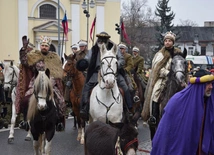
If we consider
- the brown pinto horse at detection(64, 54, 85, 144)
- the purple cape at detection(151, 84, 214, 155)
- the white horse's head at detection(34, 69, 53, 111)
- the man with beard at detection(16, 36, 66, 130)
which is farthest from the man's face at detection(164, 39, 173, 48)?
the purple cape at detection(151, 84, 214, 155)

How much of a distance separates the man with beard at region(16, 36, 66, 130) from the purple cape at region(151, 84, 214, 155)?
412 centimetres

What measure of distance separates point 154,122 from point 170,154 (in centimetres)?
355

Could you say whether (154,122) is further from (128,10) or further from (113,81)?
(128,10)

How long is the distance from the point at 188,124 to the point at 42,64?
4350 mm

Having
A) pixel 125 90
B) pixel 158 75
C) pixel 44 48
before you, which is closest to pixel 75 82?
pixel 44 48

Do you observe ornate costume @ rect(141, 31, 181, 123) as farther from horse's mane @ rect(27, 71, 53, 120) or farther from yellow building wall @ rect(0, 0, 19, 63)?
yellow building wall @ rect(0, 0, 19, 63)

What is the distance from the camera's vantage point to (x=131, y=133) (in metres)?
4.98

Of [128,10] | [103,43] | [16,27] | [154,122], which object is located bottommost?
[154,122]

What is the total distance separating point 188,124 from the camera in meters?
5.05

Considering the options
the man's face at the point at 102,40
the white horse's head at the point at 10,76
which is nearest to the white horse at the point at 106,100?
the man's face at the point at 102,40

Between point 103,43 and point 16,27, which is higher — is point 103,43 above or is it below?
below

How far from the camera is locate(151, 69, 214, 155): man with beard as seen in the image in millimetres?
5004

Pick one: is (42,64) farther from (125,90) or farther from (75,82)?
(75,82)

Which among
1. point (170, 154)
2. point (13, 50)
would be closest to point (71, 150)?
point (170, 154)
